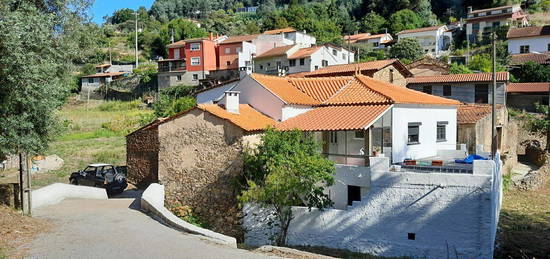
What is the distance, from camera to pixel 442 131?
2234 centimetres

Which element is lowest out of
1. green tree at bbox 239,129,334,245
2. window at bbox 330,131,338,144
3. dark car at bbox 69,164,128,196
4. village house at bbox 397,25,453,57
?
dark car at bbox 69,164,128,196

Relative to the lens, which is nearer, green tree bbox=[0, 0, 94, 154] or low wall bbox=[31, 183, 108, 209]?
green tree bbox=[0, 0, 94, 154]

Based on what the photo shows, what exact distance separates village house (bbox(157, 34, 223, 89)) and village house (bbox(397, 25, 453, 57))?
32.4 m

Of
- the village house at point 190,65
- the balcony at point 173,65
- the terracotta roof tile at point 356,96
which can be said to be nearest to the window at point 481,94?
the terracotta roof tile at point 356,96

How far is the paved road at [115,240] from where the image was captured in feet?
37.7

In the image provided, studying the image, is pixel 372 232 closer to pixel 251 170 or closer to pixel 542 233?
pixel 251 170

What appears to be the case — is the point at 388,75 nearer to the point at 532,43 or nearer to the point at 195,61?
the point at 195,61

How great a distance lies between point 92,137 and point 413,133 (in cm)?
2974

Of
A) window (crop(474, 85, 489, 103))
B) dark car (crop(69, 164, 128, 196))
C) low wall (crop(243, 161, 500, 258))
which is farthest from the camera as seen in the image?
window (crop(474, 85, 489, 103))

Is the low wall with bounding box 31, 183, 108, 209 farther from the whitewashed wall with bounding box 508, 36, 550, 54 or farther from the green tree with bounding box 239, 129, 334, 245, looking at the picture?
the whitewashed wall with bounding box 508, 36, 550, 54

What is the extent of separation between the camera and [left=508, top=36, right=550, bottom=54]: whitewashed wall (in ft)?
194

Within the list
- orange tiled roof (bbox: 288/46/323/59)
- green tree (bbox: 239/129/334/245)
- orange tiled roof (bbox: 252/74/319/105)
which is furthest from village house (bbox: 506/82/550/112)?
green tree (bbox: 239/129/334/245)

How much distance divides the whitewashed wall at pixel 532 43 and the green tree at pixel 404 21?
32017mm

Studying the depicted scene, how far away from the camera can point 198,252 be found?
38.6 feet
